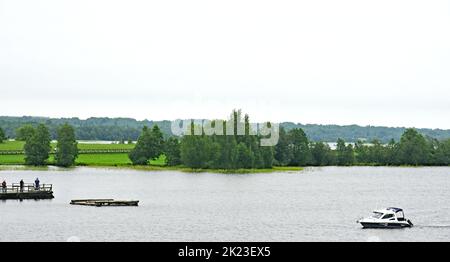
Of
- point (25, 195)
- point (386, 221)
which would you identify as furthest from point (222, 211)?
point (25, 195)

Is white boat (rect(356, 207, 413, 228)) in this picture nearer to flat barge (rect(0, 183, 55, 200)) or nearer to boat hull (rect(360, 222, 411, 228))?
boat hull (rect(360, 222, 411, 228))

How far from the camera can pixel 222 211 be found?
9994 centimetres

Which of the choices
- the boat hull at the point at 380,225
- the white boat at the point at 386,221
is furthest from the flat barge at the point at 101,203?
the boat hull at the point at 380,225

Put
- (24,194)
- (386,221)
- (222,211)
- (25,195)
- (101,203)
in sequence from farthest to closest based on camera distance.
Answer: (25,195) < (24,194) < (101,203) < (222,211) < (386,221)

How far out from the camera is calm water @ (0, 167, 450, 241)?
74562 mm

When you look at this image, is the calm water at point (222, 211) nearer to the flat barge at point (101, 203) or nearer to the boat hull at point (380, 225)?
the boat hull at point (380, 225)

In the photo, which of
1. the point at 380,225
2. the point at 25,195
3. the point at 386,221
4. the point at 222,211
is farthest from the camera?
the point at 25,195

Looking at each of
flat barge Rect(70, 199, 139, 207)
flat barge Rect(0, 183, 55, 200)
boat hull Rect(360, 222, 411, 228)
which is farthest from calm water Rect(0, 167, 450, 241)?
flat barge Rect(70, 199, 139, 207)

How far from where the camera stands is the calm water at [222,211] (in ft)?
245

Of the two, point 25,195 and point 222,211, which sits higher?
point 25,195

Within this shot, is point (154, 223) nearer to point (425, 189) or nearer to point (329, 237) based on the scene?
point (329, 237)

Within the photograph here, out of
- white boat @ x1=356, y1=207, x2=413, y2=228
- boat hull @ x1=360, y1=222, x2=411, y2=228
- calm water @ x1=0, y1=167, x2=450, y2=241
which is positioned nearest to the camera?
calm water @ x1=0, y1=167, x2=450, y2=241

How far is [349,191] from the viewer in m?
143

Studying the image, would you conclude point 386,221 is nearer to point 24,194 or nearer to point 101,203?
point 101,203
